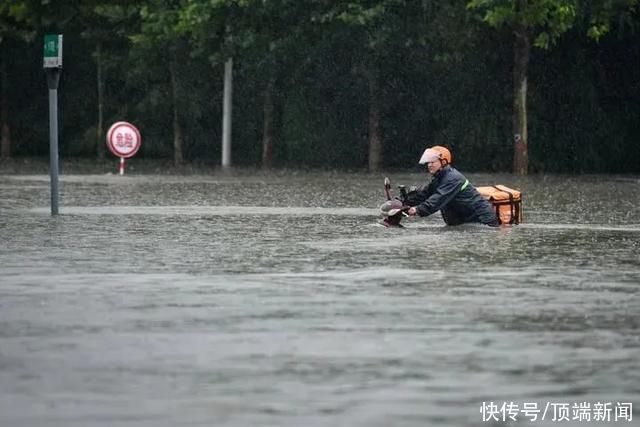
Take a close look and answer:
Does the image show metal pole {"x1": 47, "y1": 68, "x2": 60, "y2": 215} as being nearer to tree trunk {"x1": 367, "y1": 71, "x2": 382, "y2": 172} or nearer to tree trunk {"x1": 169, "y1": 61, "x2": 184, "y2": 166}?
tree trunk {"x1": 367, "y1": 71, "x2": 382, "y2": 172}

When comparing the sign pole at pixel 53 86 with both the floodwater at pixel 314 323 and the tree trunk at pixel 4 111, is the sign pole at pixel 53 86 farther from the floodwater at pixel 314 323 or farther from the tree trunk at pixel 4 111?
the tree trunk at pixel 4 111

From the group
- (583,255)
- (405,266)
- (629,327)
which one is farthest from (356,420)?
(583,255)

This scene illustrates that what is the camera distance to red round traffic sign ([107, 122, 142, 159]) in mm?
48250

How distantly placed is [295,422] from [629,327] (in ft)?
15.2

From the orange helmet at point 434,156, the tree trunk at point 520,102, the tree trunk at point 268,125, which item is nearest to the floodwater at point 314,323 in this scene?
the orange helmet at point 434,156

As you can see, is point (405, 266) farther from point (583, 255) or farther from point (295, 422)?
point (295, 422)

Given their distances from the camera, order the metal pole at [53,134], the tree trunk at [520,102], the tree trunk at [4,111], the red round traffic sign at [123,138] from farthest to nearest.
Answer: the tree trunk at [4,111], the tree trunk at [520,102], the red round traffic sign at [123,138], the metal pole at [53,134]

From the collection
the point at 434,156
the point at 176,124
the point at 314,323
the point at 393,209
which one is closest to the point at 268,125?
the point at 176,124

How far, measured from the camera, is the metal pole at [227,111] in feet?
200

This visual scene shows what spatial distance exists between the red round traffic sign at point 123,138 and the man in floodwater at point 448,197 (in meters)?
23.3

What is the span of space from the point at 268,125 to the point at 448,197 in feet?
A: 124

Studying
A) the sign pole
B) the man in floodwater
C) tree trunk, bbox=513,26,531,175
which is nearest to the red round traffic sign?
tree trunk, bbox=513,26,531,175

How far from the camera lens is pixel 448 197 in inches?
982

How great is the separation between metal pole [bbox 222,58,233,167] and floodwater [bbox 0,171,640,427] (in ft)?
110
